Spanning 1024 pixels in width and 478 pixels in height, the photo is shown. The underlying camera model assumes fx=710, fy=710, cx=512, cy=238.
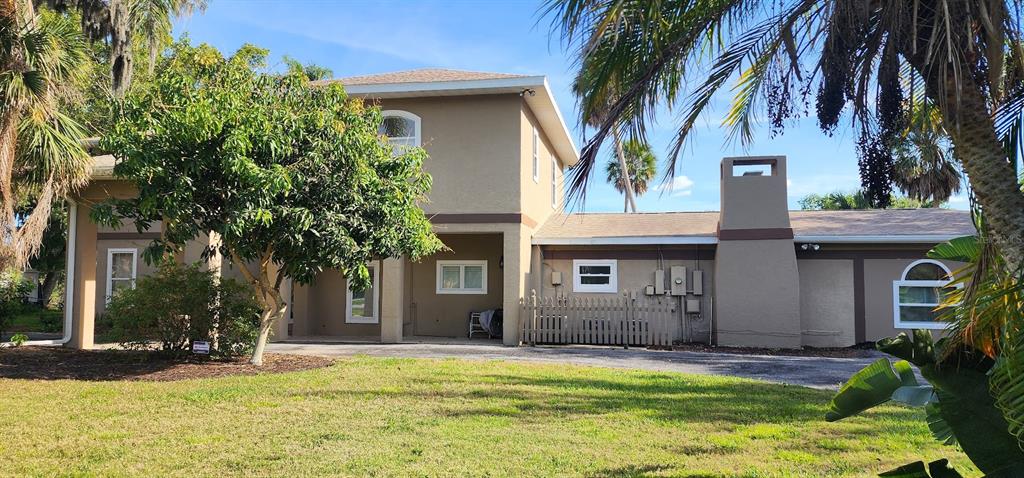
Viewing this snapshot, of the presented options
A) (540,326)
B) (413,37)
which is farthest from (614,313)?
(413,37)

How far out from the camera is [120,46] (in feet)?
57.9

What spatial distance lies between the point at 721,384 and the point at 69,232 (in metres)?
13.2

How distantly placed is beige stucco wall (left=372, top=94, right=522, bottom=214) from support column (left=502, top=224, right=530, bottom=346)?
62 cm

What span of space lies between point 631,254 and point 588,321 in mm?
2340

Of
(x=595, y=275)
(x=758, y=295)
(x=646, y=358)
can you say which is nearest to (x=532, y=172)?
(x=595, y=275)

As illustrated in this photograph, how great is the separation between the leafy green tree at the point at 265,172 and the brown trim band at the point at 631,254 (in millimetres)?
7232

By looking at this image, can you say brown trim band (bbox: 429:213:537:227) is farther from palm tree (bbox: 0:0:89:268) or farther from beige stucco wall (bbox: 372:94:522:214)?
palm tree (bbox: 0:0:89:268)

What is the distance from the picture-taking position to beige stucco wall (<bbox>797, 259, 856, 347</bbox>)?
17.0m

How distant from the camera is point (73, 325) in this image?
1480 cm

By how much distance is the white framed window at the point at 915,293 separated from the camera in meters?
16.7

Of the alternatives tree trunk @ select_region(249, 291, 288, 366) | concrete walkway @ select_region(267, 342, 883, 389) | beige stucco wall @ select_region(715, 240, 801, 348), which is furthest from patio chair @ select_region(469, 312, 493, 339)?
tree trunk @ select_region(249, 291, 288, 366)

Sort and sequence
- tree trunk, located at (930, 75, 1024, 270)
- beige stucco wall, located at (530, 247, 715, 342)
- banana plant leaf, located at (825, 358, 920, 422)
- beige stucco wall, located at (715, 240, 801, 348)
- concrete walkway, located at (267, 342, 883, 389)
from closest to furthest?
tree trunk, located at (930, 75, 1024, 270)
banana plant leaf, located at (825, 358, 920, 422)
concrete walkway, located at (267, 342, 883, 389)
beige stucco wall, located at (715, 240, 801, 348)
beige stucco wall, located at (530, 247, 715, 342)

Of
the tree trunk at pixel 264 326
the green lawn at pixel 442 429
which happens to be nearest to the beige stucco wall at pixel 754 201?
the green lawn at pixel 442 429

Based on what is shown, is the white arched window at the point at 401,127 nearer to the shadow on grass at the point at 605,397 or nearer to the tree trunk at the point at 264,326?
the tree trunk at the point at 264,326
